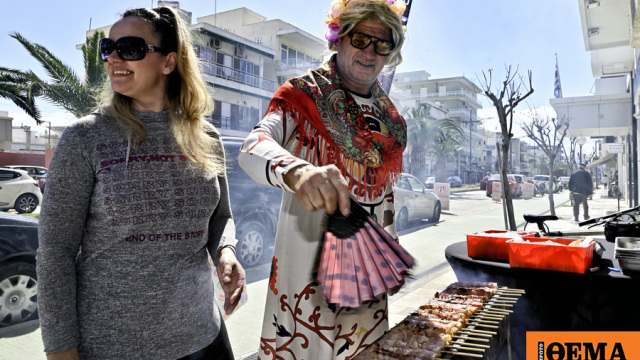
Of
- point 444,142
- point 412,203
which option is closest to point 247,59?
point 412,203

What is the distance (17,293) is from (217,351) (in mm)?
3316

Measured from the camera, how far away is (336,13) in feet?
5.46

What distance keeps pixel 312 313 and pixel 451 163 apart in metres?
60.6

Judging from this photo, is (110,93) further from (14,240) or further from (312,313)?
(14,240)

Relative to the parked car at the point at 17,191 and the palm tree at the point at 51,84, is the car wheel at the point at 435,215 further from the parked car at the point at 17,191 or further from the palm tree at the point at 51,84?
the parked car at the point at 17,191

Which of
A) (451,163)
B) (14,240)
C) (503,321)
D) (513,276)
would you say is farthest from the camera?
(451,163)

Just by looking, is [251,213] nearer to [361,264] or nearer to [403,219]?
[361,264]

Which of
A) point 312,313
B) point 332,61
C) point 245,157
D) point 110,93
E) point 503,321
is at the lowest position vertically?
point 503,321

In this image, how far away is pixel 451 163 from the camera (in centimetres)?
5912

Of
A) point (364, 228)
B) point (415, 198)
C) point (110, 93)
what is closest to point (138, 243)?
point (110, 93)

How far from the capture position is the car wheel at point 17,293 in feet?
12.2

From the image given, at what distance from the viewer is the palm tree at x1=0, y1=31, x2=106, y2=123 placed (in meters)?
11.9

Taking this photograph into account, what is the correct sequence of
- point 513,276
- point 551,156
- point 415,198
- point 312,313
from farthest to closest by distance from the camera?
point 551,156 < point 415,198 < point 513,276 < point 312,313

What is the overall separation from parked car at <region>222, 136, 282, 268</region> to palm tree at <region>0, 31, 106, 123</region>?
7.80 m
